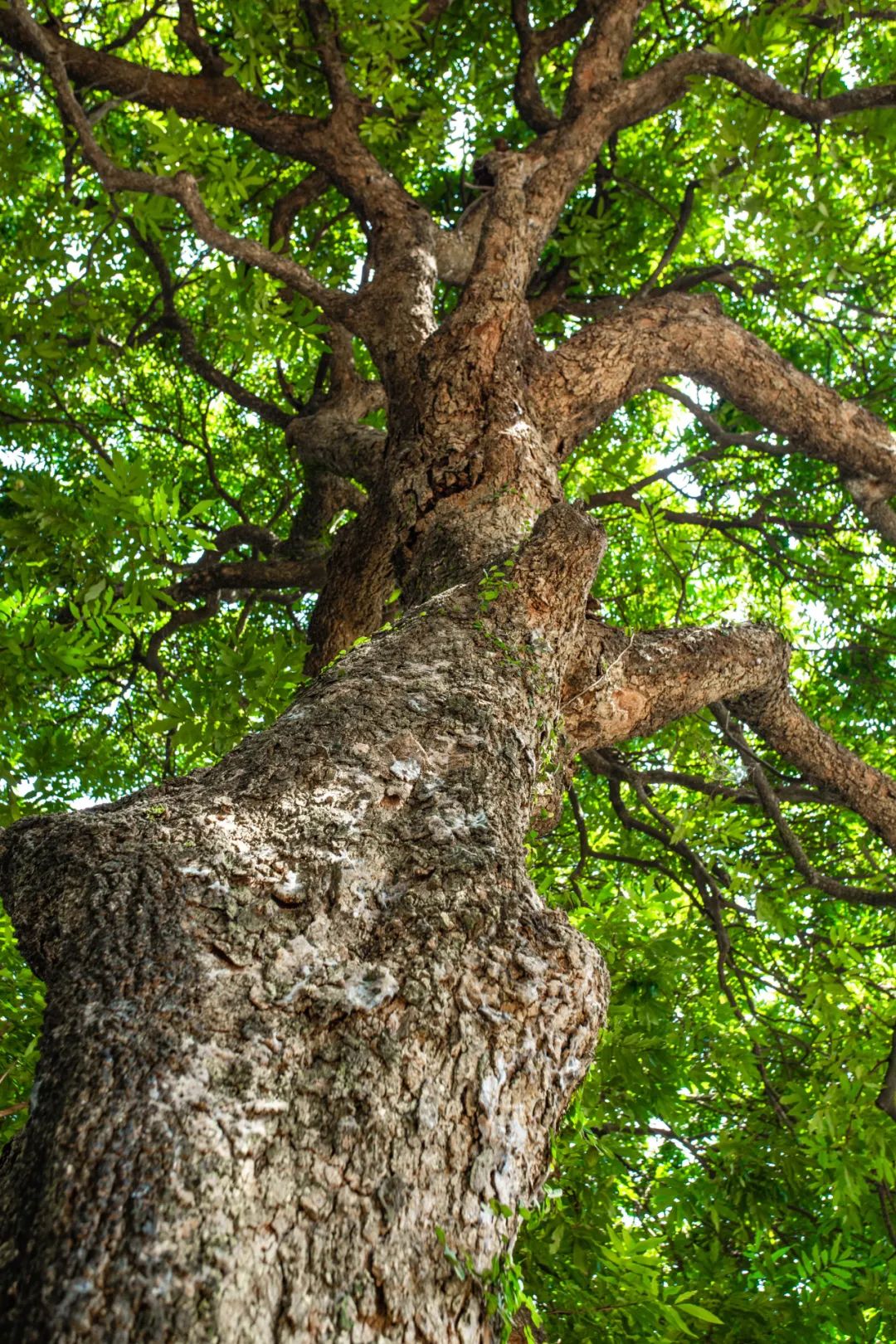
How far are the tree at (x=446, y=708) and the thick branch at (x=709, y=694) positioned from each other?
2 centimetres

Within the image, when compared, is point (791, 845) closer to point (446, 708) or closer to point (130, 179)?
point (446, 708)

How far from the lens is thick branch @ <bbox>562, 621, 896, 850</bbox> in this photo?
10.4 ft

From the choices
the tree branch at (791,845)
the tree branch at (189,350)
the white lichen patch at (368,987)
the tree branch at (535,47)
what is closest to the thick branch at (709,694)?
the tree branch at (791,845)

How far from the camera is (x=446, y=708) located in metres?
2.25

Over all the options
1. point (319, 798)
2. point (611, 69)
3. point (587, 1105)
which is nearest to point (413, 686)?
point (319, 798)

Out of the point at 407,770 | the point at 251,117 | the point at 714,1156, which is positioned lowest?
the point at 714,1156

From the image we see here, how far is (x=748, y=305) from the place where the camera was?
25.5 feet

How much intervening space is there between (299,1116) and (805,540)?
22.3 feet

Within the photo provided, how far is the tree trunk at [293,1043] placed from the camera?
3.53 ft

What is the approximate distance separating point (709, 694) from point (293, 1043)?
102 inches

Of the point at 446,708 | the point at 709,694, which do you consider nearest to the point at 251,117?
the point at 709,694

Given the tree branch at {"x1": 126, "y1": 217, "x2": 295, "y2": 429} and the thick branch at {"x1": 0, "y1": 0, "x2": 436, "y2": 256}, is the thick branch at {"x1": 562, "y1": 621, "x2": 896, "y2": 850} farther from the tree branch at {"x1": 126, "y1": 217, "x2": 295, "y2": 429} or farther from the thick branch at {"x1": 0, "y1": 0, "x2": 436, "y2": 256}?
the tree branch at {"x1": 126, "y1": 217, "x2": 295, "y2": 429}

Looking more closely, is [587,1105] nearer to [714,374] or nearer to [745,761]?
[745,761]


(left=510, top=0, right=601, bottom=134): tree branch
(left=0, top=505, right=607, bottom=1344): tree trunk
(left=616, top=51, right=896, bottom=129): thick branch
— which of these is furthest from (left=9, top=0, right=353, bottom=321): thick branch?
(left=0, top=505, right=607, bottom=1344): tree trunk
